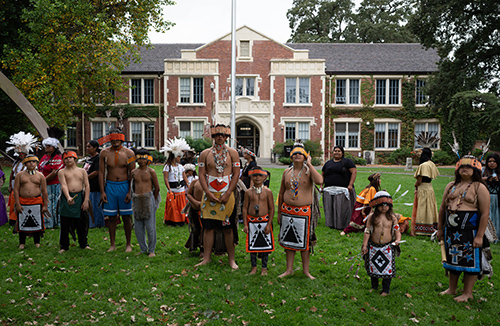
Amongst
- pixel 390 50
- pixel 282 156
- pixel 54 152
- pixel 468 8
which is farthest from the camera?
pixel 390 50

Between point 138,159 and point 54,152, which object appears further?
point 54,152

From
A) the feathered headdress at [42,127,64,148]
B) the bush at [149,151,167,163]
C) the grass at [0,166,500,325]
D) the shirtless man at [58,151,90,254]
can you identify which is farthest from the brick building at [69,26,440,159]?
the grass at [0,166,500,325]

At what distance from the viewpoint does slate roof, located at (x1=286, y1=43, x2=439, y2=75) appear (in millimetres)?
30848

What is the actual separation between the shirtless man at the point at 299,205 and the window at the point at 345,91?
27.0m

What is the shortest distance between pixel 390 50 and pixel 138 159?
32506 millimetres

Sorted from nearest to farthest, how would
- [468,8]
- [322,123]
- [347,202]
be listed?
[347,202], [468,8], [322,123]

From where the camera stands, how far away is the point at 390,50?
110ft

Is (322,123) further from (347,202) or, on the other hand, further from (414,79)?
(347,202)

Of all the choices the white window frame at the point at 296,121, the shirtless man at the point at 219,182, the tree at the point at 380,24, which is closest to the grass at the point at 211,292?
the shirtless man at the point at 219,182

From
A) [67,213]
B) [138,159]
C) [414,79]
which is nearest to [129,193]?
[138,159]

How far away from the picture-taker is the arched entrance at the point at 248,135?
32.4 m

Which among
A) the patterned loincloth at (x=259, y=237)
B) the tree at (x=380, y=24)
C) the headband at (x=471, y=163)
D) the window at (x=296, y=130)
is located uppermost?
the tree at (x=380, y=24)

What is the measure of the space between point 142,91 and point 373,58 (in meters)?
20.1

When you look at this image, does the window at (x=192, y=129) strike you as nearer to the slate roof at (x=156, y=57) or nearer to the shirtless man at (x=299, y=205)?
the slate roof at (x=156, y=57)
